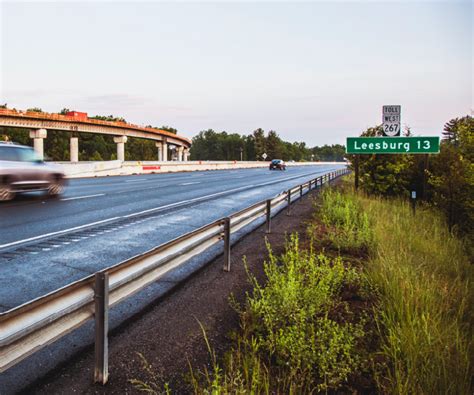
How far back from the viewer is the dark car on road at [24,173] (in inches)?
511

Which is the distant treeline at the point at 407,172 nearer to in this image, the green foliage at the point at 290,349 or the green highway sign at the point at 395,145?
the green highway sign at the point at 395,145

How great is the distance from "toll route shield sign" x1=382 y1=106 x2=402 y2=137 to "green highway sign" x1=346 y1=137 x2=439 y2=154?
25 cm

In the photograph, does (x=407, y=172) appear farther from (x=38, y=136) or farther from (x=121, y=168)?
(x=38, y=136)

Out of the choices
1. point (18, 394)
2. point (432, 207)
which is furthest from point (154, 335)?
Answer: point (432, 207)

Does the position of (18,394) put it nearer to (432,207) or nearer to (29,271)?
(29,271)

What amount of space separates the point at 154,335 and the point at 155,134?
236ft

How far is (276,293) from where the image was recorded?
4.14 m

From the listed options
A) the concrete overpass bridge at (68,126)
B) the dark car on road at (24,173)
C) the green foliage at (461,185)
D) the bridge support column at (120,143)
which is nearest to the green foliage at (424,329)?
the green foliage at (461,185)

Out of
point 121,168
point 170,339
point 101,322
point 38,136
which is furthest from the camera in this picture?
point 38,136

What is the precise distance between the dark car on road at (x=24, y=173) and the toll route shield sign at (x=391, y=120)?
39.3 feet

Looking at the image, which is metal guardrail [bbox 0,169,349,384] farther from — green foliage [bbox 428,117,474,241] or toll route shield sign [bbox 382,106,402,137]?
toll route shield sign [bbox 382,106,402,137]

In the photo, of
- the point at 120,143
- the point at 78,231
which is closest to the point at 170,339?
the point at 78,231

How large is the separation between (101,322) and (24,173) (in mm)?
12680

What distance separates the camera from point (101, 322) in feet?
9.29
